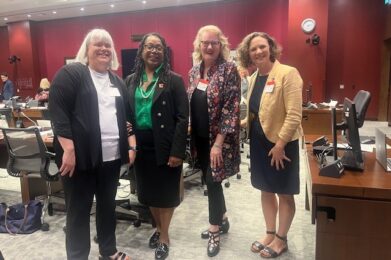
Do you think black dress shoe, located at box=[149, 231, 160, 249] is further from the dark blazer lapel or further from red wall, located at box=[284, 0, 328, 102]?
red wall, located at box=[284, 0, 328, 102]

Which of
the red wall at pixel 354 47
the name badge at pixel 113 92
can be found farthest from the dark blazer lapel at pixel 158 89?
the red wall at pixel 354 47

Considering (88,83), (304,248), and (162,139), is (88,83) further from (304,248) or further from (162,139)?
(304,248)

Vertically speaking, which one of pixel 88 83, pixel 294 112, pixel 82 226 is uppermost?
pixel 88 83

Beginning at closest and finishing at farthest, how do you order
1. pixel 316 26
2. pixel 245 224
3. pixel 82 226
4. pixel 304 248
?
pixel 82 226, pixel 304 248, pixel 245 224, pixel 316 26

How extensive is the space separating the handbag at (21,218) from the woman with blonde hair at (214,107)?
146 centimetres

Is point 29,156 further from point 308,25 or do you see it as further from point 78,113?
point 308,25

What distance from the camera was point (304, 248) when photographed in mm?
2262

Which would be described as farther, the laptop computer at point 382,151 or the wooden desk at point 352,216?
the laptop computer at point 382,151

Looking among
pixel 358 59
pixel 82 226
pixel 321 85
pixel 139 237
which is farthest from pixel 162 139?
pixel 358 59

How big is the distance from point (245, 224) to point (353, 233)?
122 centimetres

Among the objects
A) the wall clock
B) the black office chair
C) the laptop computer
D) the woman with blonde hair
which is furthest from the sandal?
the wall clock

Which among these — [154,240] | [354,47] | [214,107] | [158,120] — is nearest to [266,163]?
[214,107]

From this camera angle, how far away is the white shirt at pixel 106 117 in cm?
182

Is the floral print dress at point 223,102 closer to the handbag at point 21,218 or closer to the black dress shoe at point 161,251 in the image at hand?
the black dress shoe at point 161,251
